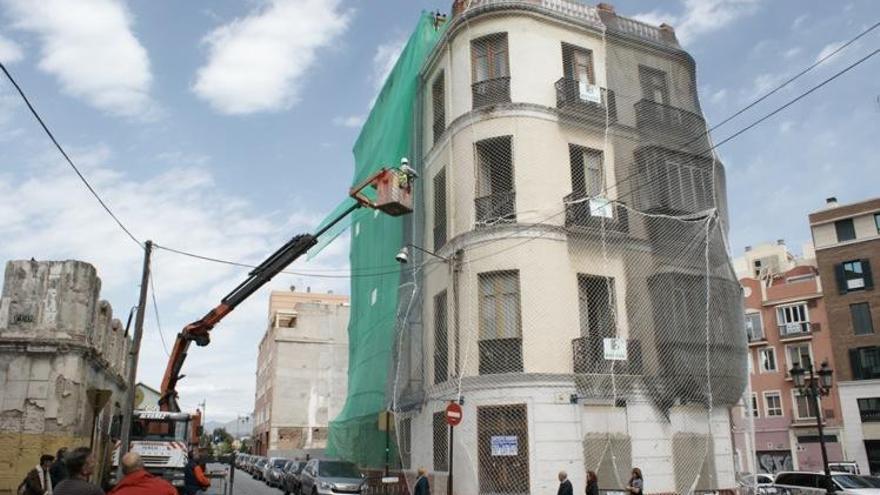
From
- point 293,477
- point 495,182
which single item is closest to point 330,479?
point 293,477

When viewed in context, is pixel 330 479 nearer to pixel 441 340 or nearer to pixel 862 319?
pixel 441 340

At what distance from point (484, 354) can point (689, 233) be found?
6896mm

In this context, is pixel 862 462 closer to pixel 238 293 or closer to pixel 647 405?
pixel 647 405

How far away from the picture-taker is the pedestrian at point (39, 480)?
31.6 ft

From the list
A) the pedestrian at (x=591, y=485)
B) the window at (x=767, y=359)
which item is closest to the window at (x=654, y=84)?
the pedestrian at (x=591, y=485)

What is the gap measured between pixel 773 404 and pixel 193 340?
127 ft

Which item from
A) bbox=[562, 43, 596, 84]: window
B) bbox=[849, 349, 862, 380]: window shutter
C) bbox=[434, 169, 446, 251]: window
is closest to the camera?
bbox=[562, 43, 596, 84]: window

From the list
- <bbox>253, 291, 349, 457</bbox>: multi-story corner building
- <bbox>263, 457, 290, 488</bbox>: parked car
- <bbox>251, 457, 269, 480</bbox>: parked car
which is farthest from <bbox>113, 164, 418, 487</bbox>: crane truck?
<bbox>253, 291, 349, 457</bbox>: multi-story corner building

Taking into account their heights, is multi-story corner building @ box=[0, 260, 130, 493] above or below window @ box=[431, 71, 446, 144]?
below

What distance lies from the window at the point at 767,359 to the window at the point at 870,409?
689 centimetres

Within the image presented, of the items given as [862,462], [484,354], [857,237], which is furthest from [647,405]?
[857,237]

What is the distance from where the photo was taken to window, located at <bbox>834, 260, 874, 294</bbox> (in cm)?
4209

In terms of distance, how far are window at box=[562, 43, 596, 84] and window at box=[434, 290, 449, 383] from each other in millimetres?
7745

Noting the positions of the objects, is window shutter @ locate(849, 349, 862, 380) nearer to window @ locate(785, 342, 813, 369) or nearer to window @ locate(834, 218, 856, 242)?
window @ locate(785, 342, 813, 369)
